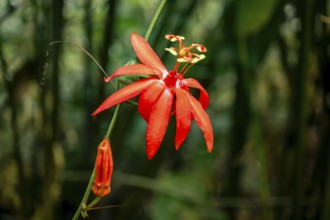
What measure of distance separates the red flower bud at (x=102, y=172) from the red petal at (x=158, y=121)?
3 centimetres

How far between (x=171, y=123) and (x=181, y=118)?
0.60 m

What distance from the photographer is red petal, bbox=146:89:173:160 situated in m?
0.33

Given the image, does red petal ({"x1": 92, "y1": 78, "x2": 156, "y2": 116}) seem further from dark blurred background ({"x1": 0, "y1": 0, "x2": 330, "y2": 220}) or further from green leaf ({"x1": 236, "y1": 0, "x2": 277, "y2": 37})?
green leaf ({"x1": 236, "y1": 0, "x2": 277, "y2": 37})

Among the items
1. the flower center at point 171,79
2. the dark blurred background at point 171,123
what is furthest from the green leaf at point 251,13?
the flower center at point 171,79

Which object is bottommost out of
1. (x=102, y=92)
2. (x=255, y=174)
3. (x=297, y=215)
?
(x=255, y=174)

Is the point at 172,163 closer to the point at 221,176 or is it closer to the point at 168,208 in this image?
the point at 221,176

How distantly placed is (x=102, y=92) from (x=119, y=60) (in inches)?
22.3

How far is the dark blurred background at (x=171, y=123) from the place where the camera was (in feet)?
2.49

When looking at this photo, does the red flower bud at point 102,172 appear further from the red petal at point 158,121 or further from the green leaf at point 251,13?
the green leaf at point 251,13

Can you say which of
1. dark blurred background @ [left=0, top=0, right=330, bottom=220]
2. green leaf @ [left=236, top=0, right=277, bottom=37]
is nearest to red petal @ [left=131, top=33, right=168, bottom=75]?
dark blurred background @ [left=0, top=0, right=330, bottom=220]

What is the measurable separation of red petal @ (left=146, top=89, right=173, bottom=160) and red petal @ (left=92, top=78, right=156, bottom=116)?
0.01m

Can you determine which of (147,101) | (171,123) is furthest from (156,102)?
(171,123)

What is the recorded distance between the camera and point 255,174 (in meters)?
1.42

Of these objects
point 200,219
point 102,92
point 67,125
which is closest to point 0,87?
point 67,125
